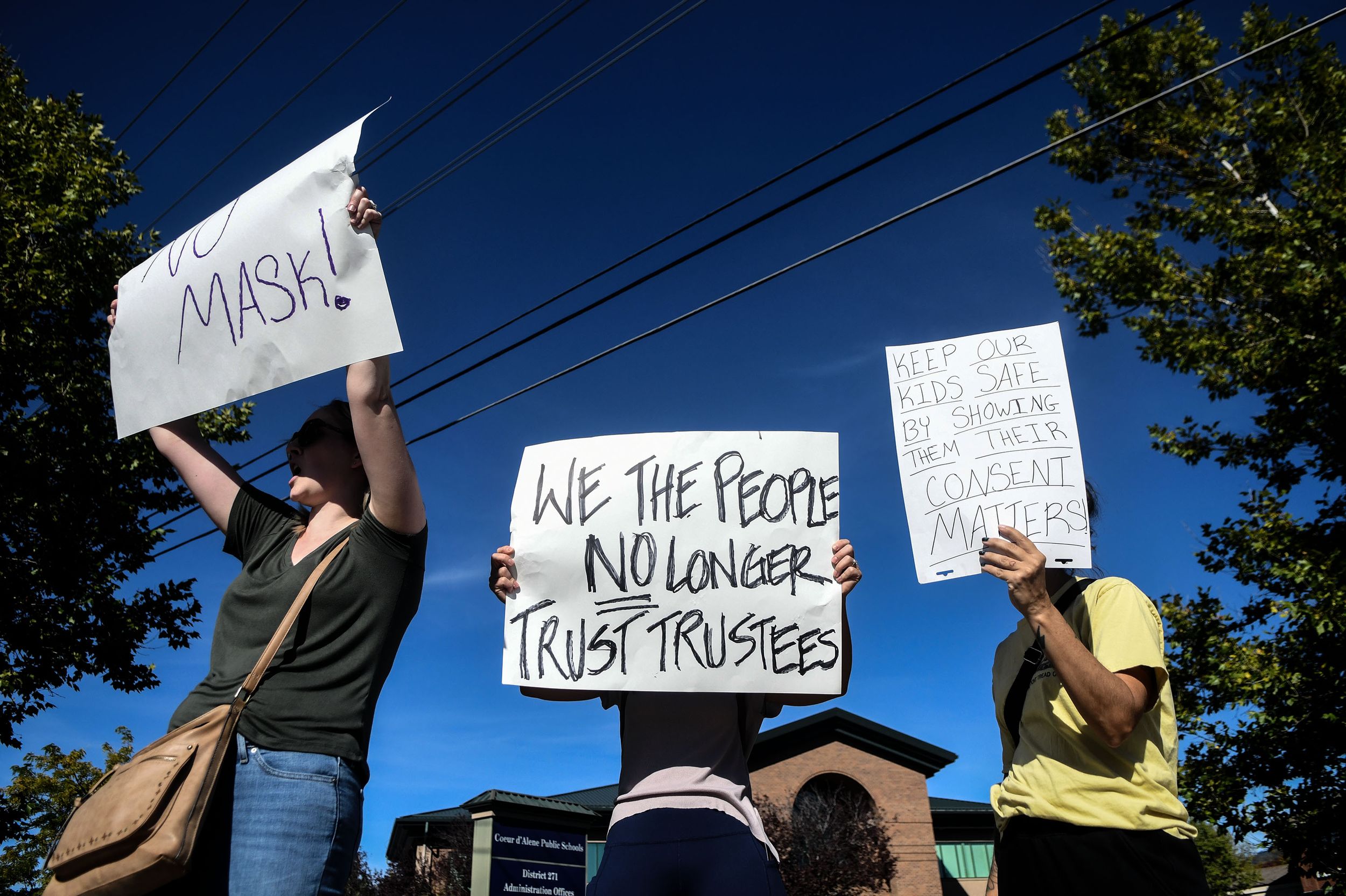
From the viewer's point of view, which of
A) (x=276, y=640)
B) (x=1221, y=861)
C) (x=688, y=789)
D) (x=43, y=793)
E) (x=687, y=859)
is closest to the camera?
(x=276, y=640)

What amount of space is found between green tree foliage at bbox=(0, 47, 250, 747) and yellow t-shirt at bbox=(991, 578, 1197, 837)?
12455 millimetres

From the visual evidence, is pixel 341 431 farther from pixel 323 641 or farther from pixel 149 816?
pixel 149 816

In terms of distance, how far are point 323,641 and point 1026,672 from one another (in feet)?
6.33

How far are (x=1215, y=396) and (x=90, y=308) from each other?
15.3 meters

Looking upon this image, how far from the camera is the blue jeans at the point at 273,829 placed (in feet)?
6.34

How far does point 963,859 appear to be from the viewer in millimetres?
30453

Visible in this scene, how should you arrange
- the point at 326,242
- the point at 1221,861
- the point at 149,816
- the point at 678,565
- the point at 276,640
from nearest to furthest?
the point at 149,816, the point at 276,640, the point at 326,242, the point at 678,565, the point at 1221,861

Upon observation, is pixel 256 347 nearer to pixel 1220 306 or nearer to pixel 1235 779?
pixel 1235 779

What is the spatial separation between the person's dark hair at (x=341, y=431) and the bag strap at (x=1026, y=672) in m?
1.98

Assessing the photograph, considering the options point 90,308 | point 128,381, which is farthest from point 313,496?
point 90,308

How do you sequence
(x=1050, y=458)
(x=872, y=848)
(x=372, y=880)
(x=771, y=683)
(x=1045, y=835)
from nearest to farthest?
(x=1045, y=835), (x=771, y=683), (x=1050, y=458), (x=872, y=848), (x=372, y=880)

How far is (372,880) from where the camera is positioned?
90.3 ft

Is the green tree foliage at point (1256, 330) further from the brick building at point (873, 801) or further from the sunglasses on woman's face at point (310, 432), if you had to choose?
the brick building at point (873, 801)

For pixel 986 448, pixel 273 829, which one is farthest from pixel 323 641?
pixel 986 448
